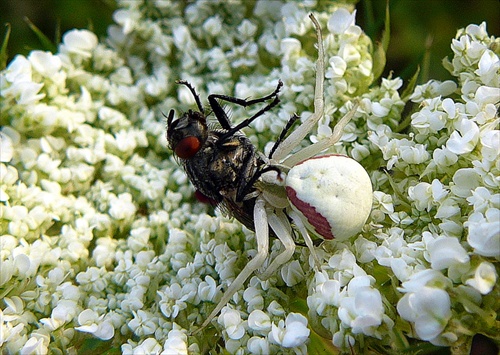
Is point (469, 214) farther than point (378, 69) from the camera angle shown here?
No

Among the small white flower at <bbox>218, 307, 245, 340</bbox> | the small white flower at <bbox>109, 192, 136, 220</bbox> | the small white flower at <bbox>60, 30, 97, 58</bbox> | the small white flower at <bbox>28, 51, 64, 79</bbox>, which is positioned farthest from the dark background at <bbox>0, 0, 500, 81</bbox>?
the small white flower at <bbox>218, 307, 245, 340</bbox>

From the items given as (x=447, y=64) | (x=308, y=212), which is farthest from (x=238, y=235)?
(x=447, y=64)

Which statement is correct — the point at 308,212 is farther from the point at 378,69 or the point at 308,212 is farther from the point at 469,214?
the point at 378,69

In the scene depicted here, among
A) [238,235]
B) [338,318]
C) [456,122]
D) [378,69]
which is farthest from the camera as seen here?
[378,69]

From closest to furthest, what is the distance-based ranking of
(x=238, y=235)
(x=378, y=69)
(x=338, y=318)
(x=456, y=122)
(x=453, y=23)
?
(x=338, y=318) → (x=456, y=122) → (x=238, y=235) → (x=378, y=69) → (x=453, y=23)

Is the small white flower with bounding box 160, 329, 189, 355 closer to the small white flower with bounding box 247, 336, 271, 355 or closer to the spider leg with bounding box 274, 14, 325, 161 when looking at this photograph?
the small white flower with bounding box 247, 336, 271, 355

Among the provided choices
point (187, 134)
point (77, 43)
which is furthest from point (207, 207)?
point (77, 43)

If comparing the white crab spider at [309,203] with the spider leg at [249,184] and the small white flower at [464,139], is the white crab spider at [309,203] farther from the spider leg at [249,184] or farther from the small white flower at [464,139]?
the small white flower at [464,139]
